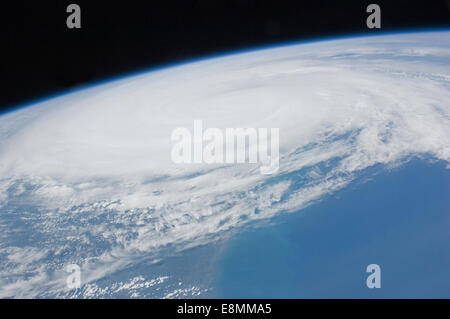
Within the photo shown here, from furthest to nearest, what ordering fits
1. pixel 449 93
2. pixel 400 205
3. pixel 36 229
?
pixel 449 93 < pixel 36 229 < pixel 400 205

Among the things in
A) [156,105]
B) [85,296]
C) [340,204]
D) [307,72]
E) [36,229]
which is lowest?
[85,296]

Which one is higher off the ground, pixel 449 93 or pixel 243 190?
pixel 449 93

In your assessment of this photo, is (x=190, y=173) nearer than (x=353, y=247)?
No

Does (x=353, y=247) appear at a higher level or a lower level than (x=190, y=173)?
lower

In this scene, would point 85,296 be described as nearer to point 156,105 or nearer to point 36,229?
point 36,229

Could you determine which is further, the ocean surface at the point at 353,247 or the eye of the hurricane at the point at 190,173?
the eye of the hurricane at the point at 190,173

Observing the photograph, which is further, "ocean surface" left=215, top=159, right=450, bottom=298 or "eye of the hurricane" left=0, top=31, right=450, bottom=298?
"eye of the hurricane" left=0, top=31, right=450, bottom=298
